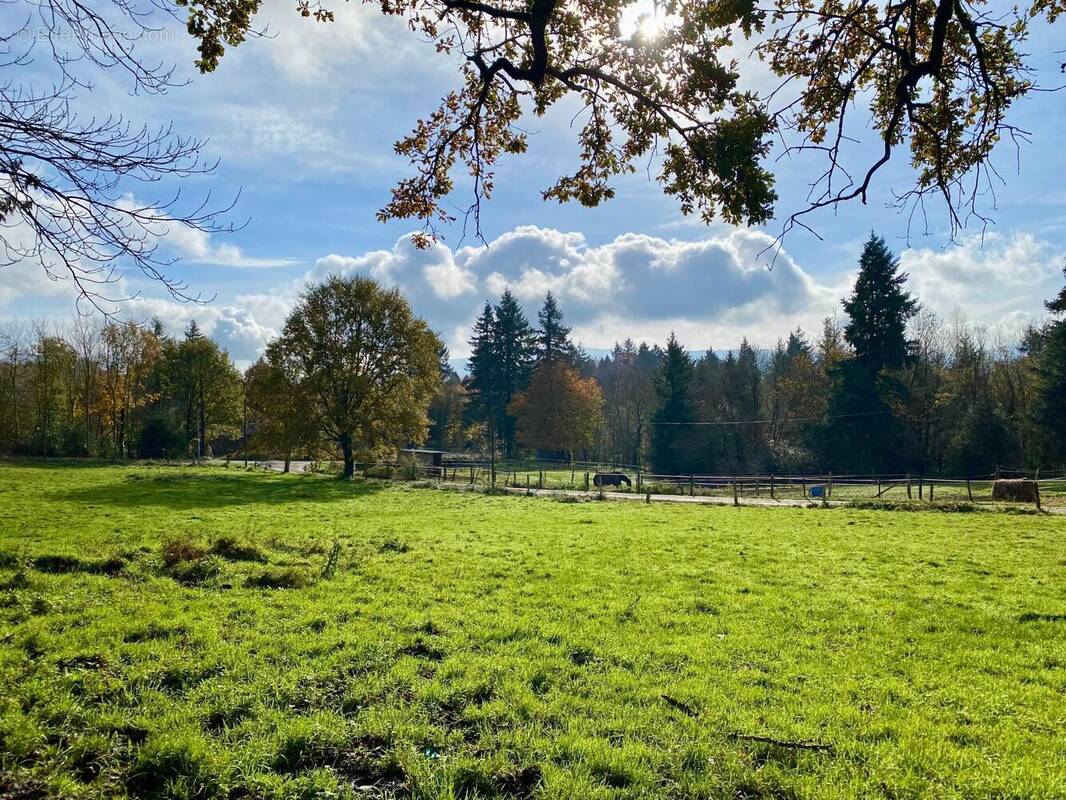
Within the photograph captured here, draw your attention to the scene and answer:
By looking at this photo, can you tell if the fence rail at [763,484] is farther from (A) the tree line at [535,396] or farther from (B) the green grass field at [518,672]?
(B) the green grass field at [518,672]

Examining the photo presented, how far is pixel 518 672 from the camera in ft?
18.6

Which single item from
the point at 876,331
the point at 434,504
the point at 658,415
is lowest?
the point at 434,504

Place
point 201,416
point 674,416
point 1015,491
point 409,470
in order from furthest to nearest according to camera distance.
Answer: point 674,416 → point 201,416 → point 409,470 → point 1015,491

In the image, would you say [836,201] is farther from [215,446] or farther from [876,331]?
[215,446]

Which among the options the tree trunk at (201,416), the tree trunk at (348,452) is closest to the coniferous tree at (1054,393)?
the tree trunk at (348,452)

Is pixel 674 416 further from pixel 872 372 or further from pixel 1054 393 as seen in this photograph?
pixel 1054 393

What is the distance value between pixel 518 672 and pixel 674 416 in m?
57.0

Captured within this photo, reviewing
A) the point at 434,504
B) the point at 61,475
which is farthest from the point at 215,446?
the point at 434,504

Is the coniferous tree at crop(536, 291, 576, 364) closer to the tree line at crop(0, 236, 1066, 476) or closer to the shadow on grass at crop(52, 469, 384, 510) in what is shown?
the tree line at crop(0, 236, 1066, 476)

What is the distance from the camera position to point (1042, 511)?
70.8 feet

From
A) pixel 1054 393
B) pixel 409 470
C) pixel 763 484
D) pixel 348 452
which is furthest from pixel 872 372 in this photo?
pixel 348 452

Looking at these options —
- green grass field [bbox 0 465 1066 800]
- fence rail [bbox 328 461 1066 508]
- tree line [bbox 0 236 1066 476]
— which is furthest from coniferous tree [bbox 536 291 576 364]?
green grass field [bbox 0 465 1066 800]

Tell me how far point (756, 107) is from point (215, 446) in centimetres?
8140

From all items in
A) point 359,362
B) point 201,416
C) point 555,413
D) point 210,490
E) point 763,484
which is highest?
point 359,362
